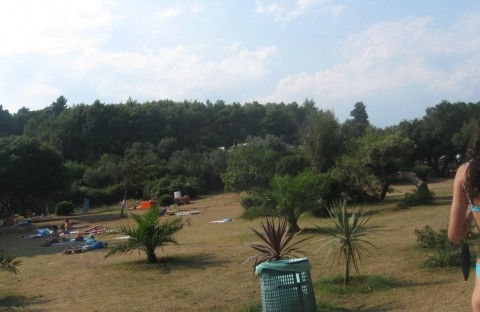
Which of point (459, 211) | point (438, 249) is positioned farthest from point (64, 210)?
point (459, 211)

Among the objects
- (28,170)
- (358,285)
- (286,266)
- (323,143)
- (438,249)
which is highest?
(28,170)

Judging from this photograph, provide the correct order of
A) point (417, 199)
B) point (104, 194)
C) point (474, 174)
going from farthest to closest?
point (104, 194) < point (417, 199) < point (474, 174)

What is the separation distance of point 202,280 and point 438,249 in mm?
4523

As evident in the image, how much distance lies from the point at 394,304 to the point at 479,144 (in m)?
5.36

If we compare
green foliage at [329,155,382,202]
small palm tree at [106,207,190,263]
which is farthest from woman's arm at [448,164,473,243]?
green foliage at [329,155,382,202]

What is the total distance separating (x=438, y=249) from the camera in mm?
10688

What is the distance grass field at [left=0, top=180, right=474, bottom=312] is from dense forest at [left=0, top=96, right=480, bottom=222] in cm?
266

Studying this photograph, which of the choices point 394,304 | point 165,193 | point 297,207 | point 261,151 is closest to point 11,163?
point 165,193

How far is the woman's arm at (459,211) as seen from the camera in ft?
9.57

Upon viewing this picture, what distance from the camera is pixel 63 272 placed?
13.6 m

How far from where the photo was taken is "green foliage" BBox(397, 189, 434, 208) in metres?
23.0

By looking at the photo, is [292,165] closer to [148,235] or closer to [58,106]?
[148,235]

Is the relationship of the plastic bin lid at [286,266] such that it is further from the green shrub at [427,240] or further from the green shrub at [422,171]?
the green shrub at [422,171]

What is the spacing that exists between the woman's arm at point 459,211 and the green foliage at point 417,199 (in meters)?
20.6
